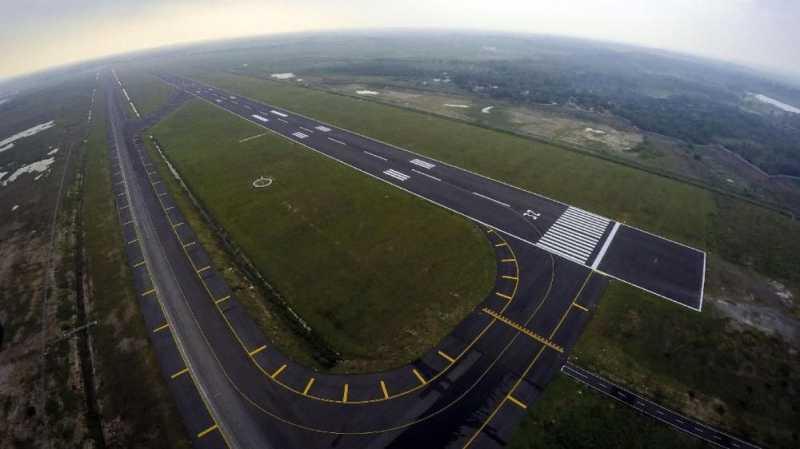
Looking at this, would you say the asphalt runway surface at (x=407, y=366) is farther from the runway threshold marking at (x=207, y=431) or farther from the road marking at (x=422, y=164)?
the road marking at (x=422, y=164)

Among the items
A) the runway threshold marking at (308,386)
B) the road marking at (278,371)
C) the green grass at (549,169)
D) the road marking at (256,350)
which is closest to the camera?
the runway threshold marking at (308,386)

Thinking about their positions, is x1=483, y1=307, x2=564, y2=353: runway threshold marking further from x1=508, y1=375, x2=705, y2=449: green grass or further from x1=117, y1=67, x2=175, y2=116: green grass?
x1=117, y1=67, x2=175, y2=116: green grass

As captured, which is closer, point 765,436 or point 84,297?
point 765,436

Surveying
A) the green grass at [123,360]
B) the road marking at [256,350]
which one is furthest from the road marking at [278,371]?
the green grass at [123,360]

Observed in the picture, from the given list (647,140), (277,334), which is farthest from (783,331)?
(647,140)

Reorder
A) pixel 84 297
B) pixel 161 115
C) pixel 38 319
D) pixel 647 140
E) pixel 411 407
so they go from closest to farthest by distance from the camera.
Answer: pixel 411 407, pixel 38 319, pixel 84 297, pixel 647 140, pixel 161 115

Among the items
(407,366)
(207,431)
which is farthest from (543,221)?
(207,431)

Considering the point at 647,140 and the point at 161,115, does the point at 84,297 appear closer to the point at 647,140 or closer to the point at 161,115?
the point at 161,115

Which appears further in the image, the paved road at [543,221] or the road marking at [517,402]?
the paved road at [543,221]
